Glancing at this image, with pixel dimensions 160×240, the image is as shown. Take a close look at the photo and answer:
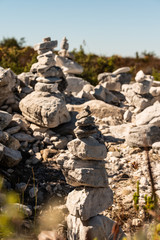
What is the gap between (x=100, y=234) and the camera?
12.9 feet

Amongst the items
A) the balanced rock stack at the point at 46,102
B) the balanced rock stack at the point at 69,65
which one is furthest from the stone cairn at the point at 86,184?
the balanced rock stack at the point at 69,65

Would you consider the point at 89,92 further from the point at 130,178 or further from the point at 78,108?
the point at 130,178

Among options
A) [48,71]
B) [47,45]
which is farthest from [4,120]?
[47,45]

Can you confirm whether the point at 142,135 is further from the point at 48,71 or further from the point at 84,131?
the point at 48,71

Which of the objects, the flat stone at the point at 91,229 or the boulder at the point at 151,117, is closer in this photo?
the flat stone at the point at 91,229

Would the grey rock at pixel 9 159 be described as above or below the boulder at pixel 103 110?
below

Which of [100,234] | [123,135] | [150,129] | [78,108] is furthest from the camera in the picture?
[78,108]

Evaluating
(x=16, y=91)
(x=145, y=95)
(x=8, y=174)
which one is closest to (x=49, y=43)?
(x=16, y=91)

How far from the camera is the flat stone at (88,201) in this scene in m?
3.91

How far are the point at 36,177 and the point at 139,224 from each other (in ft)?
8.47

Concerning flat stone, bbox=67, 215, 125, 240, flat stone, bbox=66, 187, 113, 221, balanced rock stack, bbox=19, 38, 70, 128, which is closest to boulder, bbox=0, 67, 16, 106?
balanced rock stack, bbox=19, 38, 70, 128

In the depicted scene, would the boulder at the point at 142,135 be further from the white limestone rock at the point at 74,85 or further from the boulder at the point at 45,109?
the white limestone rock at the point at 74,85

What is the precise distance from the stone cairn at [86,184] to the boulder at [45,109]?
348cm

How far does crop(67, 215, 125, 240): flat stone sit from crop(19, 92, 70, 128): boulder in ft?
12.8
